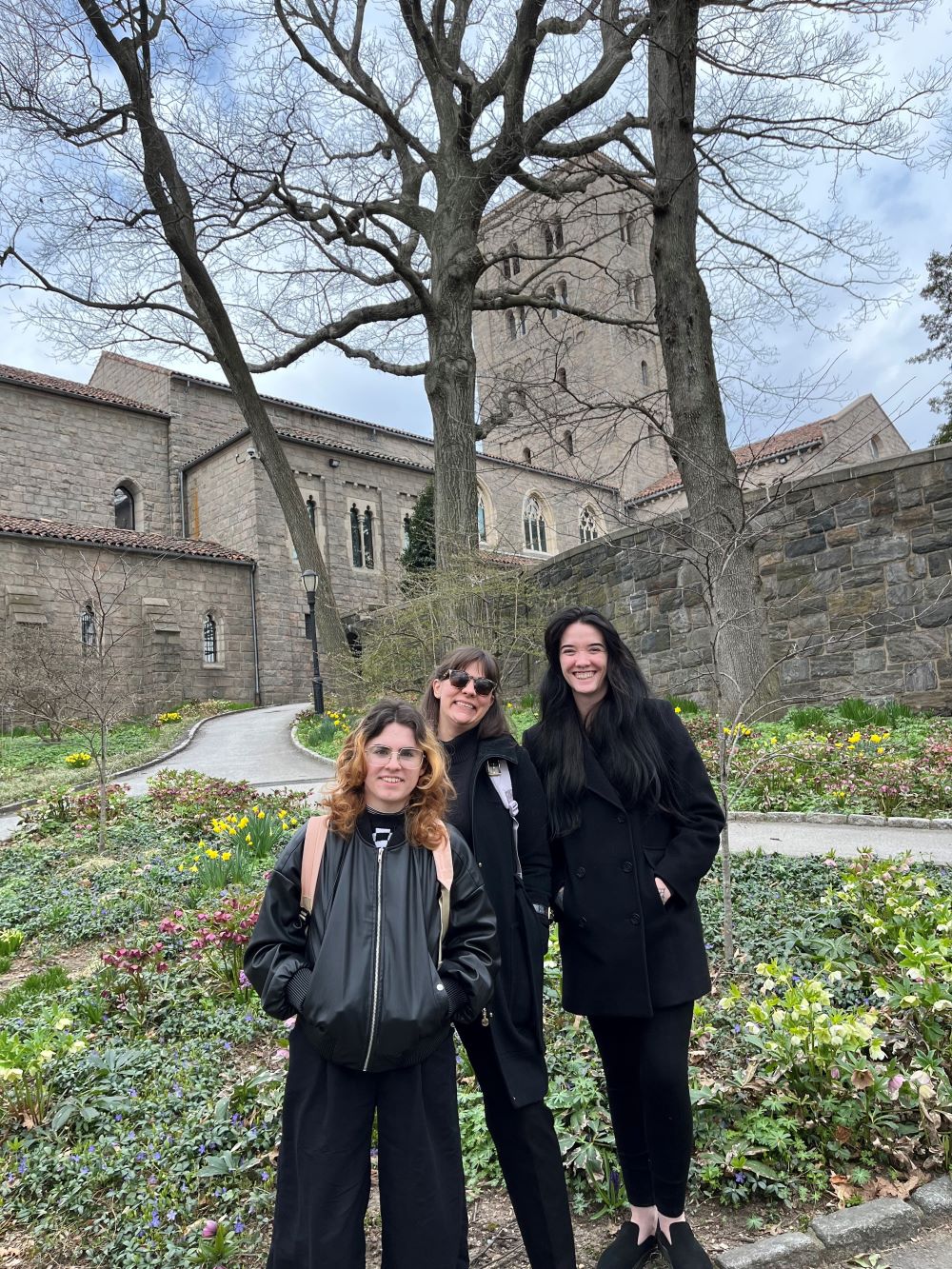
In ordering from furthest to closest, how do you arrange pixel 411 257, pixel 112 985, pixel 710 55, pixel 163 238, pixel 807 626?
1. pixel 411 257
2. pixel 163 238
3. pixel 710 55
4. pixel 807 626
5. pixel 112 985

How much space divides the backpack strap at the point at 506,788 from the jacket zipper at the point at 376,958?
1.42 feet

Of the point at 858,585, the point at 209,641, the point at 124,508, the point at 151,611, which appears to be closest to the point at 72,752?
the point at 151,611

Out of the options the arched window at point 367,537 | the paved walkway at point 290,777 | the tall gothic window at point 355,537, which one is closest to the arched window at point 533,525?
the arched window at point 367,537

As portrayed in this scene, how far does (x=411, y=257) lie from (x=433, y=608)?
8191mm

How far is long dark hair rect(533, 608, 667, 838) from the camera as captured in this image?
2.51 m

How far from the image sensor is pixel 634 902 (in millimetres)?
2420

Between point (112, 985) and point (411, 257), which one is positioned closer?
point (112, 985)

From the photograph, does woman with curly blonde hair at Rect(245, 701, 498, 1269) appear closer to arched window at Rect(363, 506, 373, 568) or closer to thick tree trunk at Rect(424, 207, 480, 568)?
thick tree trunk at Rect(424, 207, 480, 568)

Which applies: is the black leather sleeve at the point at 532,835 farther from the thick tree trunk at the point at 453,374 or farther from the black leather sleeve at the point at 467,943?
the thick tree trunk at the point at 453,374

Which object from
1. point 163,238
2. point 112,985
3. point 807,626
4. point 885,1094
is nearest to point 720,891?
point 885,1094

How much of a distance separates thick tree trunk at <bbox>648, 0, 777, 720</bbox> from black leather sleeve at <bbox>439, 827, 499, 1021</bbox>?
7.45m

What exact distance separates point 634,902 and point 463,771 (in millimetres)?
601

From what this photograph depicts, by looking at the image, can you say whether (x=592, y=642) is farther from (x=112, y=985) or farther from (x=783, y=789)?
(x=783, y=789)

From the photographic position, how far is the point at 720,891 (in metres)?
5.06
